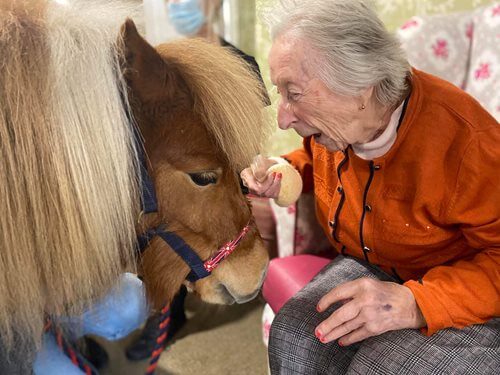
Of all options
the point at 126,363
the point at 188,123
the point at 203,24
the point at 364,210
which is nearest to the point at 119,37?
the point at 188,123

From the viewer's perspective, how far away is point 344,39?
2.67 ft

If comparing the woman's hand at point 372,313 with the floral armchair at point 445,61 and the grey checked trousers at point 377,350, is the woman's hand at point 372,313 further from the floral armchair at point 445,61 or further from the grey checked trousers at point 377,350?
the floral armchair at point 445,61

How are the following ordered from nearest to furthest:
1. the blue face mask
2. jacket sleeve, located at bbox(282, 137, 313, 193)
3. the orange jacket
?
1. the orange jacket
2. jacket sleeve, located at bbox(282, 137, 313, 193)
3. the blue face mask

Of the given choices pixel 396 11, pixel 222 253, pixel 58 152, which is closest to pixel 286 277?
pixel 222 253

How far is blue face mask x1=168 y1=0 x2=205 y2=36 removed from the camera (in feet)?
6.68

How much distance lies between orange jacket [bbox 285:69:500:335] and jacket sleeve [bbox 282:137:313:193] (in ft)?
0.58

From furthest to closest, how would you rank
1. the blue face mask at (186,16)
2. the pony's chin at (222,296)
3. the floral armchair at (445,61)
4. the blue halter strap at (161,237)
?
the blue face mask at (186,16), the floral armchair at (445,61), the pony's chin at (222,296), the blue halter strap at (161,237)

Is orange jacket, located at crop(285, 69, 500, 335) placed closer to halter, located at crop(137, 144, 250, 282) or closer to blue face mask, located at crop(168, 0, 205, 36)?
halter, located at crop(137, 144, 250, 282)

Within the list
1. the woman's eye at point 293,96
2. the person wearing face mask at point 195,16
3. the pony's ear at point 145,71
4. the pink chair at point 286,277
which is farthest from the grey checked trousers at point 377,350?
the person wearing face mask at point 195,16

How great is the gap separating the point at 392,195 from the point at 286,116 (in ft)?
0.87

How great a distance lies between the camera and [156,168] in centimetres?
76

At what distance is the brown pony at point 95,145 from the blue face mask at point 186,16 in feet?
4.34

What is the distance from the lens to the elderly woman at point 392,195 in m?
0.82

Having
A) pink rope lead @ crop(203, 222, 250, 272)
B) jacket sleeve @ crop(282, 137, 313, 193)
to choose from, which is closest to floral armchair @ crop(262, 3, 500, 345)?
jacket sleeve @ crop(282, 137, 313, 193)
